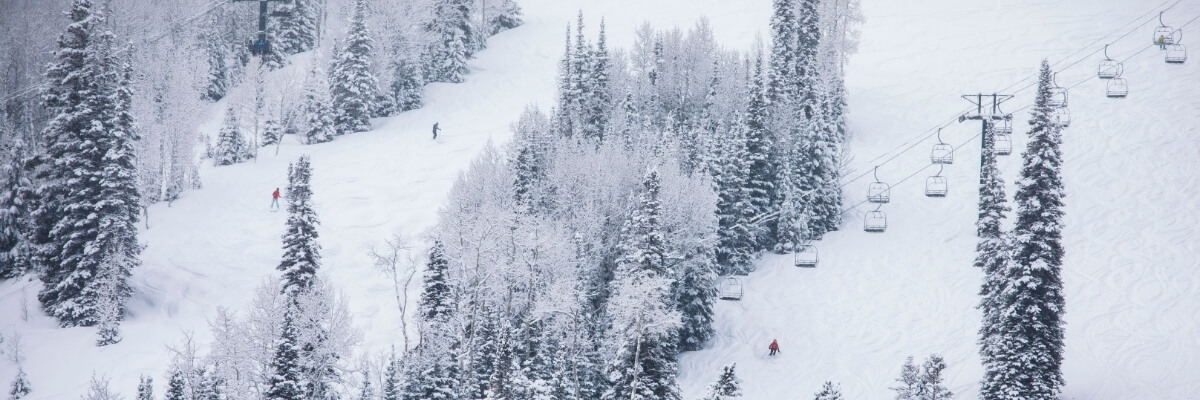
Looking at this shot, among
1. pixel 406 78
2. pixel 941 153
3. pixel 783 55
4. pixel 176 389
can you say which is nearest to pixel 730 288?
pixel 783 55

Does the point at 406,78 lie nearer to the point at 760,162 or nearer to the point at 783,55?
the point at 783,55

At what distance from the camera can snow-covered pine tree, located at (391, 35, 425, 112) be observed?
8525 cm

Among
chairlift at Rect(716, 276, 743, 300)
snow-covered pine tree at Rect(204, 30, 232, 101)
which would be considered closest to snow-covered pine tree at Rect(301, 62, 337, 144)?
snow-covered pine tree at Rect(204, 30, 232, 101)

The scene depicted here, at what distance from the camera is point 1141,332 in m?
49.6

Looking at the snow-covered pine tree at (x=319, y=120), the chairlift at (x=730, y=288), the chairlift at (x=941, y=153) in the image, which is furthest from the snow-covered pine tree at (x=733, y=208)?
the snow-covered pine tree at (x=319, y=120)

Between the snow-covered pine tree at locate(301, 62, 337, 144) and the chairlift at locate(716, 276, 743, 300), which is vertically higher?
the snow-covered pine tree at locate(301, 62, 337, 144)

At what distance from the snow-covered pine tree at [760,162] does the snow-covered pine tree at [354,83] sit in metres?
32.2

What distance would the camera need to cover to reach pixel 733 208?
58062mm

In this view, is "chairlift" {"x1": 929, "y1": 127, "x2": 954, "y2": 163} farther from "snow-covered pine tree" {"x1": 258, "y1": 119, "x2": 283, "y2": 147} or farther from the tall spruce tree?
"snow-covered pine tree" {"x1": 258, "y1": 119, "x2": 283, "y2": 147}

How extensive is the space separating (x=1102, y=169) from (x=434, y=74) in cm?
5363

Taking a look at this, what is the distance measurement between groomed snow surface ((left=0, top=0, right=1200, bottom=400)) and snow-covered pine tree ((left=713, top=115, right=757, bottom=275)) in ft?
4.85

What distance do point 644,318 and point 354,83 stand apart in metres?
46.5

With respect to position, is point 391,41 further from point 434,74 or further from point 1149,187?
point 1149,187

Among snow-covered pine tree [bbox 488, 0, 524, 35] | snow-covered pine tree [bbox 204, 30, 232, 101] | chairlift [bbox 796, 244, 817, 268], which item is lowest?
chairlift [bbox 796, 244, 817, 268]
